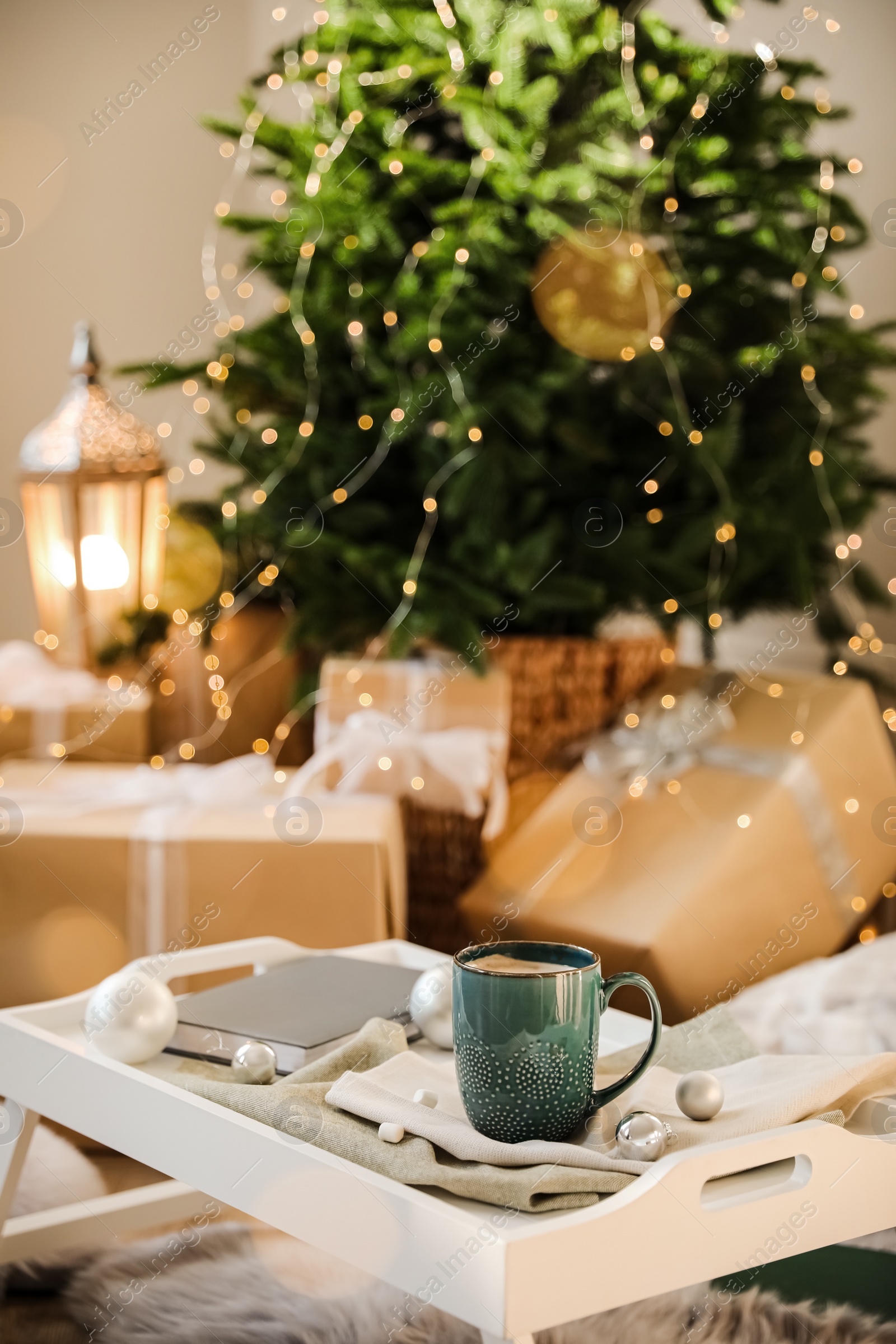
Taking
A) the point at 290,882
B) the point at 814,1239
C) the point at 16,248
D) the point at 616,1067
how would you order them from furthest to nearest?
1. the point at 16,248
2. the point at 290,882
3. the point at 616,1067
4. the point at 814,1239

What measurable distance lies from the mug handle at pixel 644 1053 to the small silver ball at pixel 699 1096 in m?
0.02

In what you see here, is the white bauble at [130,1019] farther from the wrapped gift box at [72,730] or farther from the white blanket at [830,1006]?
the wrapped gift box at [72,730]

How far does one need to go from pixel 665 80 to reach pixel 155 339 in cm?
136

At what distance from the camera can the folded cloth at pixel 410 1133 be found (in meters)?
0.51

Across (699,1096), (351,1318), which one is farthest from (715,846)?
(699,1096)

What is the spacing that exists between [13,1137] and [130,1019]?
0.47 ft

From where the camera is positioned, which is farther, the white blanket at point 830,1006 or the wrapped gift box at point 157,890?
the wrapped gift box at point 157,890

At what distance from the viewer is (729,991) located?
4.53 ft

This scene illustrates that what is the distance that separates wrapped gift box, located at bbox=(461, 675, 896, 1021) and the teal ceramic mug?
78 centimetres

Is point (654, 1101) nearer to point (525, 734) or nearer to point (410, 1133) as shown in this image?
point (410, 1133)

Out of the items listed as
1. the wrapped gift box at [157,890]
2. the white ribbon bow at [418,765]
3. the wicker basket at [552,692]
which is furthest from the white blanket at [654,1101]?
the wicker basket at [552,692]

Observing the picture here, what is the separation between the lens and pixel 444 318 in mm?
1573

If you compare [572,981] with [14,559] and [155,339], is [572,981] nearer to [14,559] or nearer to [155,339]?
[14,559]

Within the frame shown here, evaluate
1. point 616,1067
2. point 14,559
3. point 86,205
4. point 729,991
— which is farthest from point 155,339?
point 616,1067
